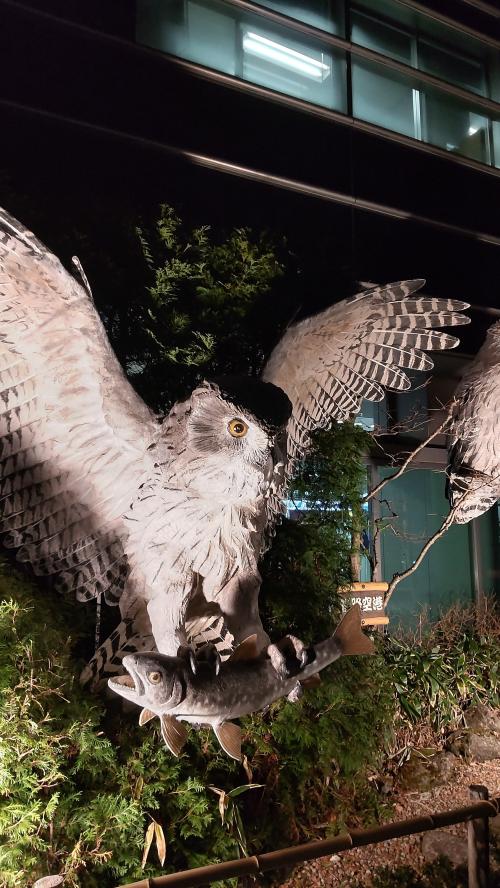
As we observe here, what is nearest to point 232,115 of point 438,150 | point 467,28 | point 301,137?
point 301,137

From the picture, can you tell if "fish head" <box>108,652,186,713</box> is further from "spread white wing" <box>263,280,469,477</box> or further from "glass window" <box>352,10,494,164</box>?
"glass window" <box>352,10,494,164</box>

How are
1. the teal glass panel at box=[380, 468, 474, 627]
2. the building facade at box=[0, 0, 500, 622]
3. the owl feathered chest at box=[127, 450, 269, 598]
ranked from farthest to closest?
the teal glass panel at box=[380, 468, 474, 627] → the building facade at box=[0, 0, 500, 622] → the owl feathered chest at box=[127, 450, 269, 598]

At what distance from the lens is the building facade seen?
3.19 meters

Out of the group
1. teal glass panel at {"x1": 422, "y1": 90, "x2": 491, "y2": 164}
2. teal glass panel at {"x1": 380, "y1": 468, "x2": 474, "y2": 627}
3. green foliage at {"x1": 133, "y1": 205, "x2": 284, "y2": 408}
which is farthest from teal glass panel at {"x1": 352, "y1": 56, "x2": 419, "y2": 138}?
teal glass panel at {"x1": 380, "y1": 468, "x2": 474, "y2": 627}

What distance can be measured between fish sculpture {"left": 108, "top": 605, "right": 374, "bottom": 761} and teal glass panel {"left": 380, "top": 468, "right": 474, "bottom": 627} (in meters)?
2.78

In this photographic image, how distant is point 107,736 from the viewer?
211 cm

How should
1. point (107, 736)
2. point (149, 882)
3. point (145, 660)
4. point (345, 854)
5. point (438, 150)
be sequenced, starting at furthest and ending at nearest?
point (438, 150), point (345, 854), point (107, 736), point (149, 882), point (145, 660)

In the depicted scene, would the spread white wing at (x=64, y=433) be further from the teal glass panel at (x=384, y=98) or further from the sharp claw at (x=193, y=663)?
the teal glass panel at (x=384, y=98)

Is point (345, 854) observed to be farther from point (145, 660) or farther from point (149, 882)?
point (145, 660)

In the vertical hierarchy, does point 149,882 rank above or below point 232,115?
below

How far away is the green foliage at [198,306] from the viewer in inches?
105

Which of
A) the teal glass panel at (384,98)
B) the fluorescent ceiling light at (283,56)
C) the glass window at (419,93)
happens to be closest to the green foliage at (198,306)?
the fluorescent ceiling light at (283,56)

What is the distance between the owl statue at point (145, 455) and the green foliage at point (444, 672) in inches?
73.3

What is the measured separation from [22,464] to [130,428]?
0.37 metres
